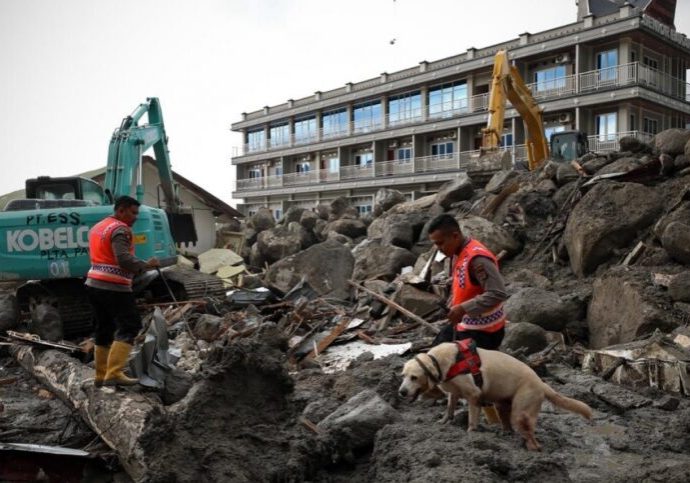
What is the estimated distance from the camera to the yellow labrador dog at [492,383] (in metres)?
4.00

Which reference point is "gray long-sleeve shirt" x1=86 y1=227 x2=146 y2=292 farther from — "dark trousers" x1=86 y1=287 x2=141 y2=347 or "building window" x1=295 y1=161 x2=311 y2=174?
"building window" x1=295 y1=161 x2=311 y2=174

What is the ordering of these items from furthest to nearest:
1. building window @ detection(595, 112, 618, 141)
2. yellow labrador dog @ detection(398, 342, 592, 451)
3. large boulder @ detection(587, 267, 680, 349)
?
building window @ detection(595, 112, 618, 141) → large boulder @ detection(587, 267, 680, 349) → yellow labrador dog @ detection(398, 342, 592, 451)

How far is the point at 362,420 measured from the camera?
14.8 feet

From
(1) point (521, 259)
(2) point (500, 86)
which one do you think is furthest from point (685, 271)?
(2) point (500, 86)

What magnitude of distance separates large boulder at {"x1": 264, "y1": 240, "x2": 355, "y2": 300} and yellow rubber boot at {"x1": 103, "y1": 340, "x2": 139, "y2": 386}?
6.97 metres

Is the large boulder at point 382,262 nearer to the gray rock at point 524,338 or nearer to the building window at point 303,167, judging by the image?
the gray rock at point 524,338

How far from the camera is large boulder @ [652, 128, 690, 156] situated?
1141 cm

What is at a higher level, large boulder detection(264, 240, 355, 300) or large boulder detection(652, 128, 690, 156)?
large boulder detection(652, 128, 690, 156)

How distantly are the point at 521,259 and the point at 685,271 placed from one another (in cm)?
350

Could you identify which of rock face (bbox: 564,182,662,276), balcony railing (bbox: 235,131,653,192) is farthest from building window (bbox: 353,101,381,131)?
rock face (bbox: 564,182,662,276)

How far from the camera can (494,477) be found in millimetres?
3500

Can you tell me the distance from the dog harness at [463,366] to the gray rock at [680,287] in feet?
16.6

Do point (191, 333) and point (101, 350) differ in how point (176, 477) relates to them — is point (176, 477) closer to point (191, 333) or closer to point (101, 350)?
point (101, 350)

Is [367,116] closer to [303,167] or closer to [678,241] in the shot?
[303,167]
